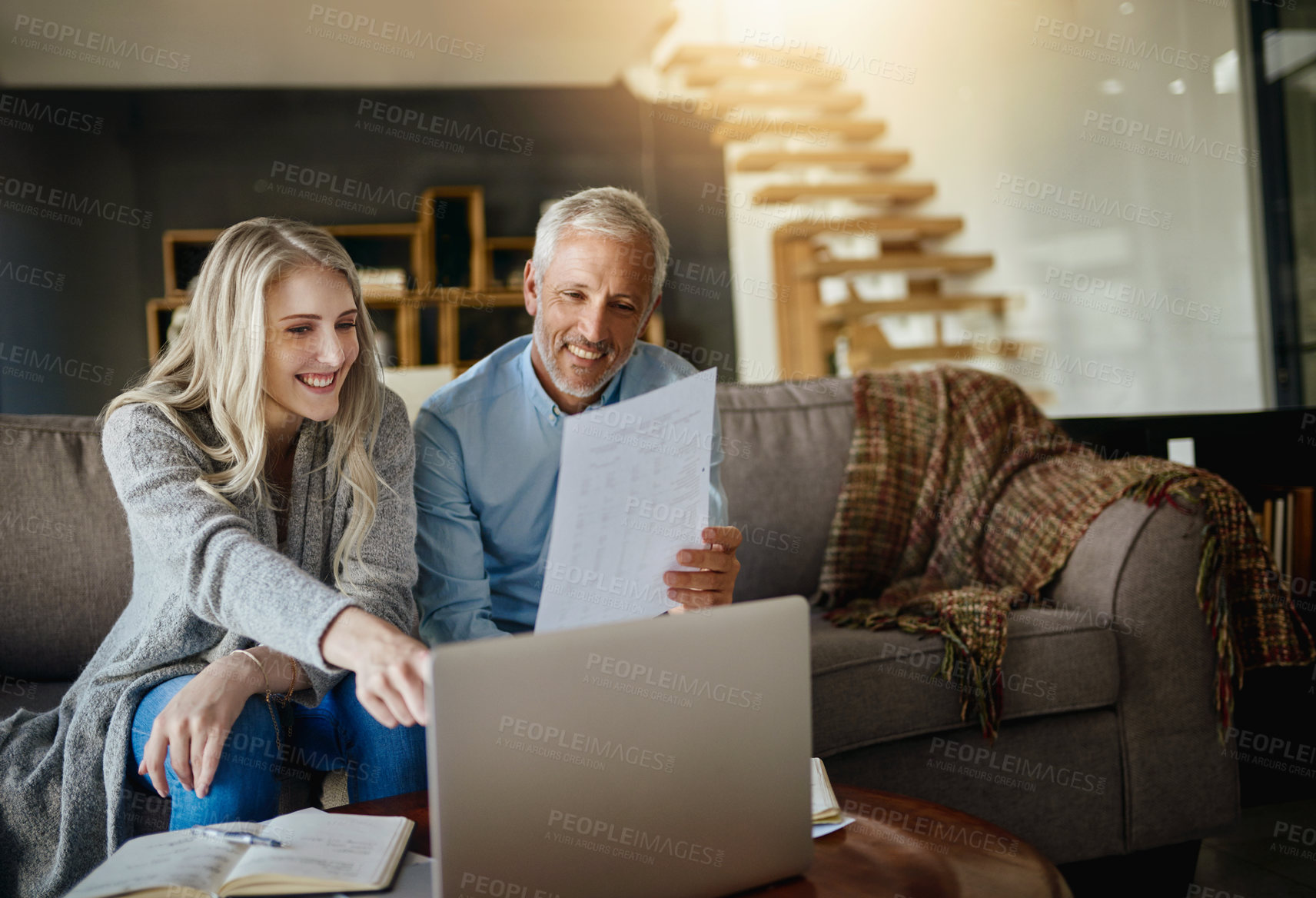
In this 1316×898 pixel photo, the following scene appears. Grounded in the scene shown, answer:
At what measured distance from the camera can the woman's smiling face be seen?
1208 millimetres

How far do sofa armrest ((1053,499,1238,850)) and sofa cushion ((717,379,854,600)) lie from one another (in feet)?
1.80

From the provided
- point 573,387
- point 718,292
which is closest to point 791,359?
point 718,292

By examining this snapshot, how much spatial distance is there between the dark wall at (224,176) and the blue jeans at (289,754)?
4019 millimetres

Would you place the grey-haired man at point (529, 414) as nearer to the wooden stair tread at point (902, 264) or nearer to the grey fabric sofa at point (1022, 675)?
the grey fabric sofa at point (1022, 675)

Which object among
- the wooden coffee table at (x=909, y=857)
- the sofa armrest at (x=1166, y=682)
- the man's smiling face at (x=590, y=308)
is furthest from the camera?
the sofa armrest at (x=1166, y=682)

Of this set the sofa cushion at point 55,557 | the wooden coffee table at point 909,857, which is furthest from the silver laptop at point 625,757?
the sofa cushion at point 55,557

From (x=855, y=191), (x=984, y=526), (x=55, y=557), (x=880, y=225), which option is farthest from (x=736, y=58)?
(x=55, y=557)

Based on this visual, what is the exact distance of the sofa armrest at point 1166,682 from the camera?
5.50 feet

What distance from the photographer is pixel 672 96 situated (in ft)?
17.2

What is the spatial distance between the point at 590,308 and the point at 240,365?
457mm

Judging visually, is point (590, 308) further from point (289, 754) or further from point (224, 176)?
point (224, 176)

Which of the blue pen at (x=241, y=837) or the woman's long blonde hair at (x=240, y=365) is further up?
the woman's long blonde hair at (x=240, y=365)

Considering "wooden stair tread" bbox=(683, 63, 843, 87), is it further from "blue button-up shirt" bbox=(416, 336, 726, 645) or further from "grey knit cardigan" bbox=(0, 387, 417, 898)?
"grey knit cardigan" bbox=(0, 387, 417, 898)

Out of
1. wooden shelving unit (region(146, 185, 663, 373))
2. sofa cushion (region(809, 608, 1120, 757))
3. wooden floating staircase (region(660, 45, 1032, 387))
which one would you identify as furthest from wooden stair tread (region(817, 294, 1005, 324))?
sofa cushion (region(809, 608, 1120, 757))
